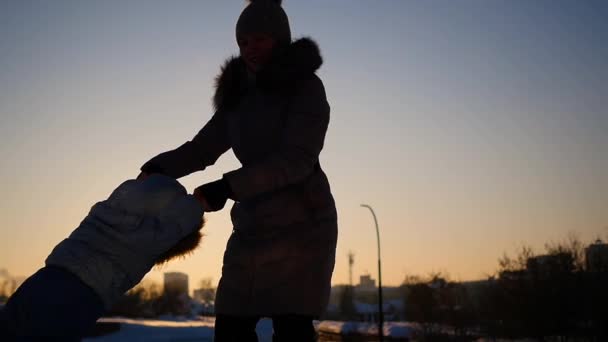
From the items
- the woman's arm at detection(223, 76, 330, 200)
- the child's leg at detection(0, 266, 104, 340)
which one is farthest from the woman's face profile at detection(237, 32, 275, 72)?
the child's leg at detection(0, 266, 104, 340)

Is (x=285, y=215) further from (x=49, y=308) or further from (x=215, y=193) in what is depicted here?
(x=49, y=308)

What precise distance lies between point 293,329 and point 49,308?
4.37ft

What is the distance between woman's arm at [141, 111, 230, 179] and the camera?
2758 millimetres

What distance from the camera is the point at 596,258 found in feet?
118

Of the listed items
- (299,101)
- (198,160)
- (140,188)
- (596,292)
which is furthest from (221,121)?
(596,292)

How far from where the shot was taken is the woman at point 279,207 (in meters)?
2.43

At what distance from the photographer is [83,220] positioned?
4.81 ft

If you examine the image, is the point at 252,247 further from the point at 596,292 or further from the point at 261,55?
the point at 596,292

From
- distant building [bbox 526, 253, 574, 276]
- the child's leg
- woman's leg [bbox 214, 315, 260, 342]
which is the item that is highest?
distant building [bbox 526, 253, 574, 276]

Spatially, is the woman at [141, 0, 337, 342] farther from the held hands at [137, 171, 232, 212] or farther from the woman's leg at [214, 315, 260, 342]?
the held hands at [137, 171, 232, 212]

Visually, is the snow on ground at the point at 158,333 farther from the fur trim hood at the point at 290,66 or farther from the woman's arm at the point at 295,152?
the woman's arm at the point at 295,152

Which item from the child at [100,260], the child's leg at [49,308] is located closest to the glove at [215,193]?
the child at [100,260]

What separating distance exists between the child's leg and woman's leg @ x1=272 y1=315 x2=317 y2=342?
122cm

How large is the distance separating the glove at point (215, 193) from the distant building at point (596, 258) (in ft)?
125
